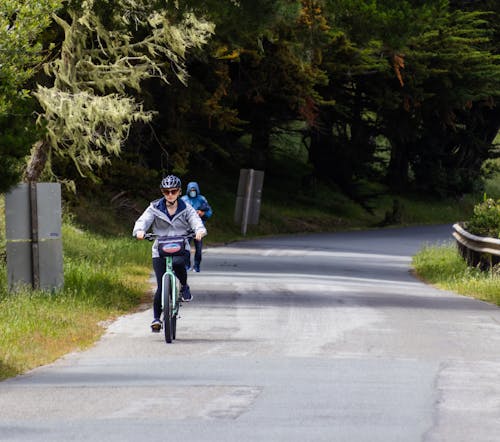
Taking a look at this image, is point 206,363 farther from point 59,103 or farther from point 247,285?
point 59,103

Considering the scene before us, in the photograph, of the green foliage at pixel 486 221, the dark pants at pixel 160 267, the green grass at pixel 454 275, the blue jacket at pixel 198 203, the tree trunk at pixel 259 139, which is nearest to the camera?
the dark pants at pixel 160 267

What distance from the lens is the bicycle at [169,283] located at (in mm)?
14648

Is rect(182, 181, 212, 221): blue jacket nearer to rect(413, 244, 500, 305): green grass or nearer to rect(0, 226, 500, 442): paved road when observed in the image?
rect(0, 226, 500, 442): paved road

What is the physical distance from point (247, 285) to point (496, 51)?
3779cm

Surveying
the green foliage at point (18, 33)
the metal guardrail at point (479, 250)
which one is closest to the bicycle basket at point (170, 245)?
the green foliage at point (18, 33)

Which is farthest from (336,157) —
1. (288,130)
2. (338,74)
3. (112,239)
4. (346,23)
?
(112,239)

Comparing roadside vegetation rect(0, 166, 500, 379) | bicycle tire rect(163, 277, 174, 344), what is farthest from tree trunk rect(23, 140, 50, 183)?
bicycle tire rect(163, 277, 174, 344)

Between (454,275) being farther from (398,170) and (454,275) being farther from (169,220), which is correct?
(398,170)

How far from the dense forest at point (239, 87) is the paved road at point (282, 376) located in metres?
3.96

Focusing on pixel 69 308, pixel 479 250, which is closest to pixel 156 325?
pixel 69 308

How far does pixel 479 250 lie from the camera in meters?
26.5

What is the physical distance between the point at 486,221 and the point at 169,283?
15.1m

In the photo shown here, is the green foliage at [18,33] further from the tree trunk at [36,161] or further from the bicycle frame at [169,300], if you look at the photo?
the tree trunk at [36,161]

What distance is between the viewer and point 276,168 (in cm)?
6231
